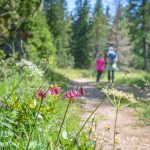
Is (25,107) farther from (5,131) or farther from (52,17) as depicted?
(52,17)

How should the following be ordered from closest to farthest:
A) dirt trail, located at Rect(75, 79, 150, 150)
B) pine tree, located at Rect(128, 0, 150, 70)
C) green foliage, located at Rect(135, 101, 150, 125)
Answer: dirt trail, located at Rect(75, 79, 150, 150)
green foliage, located at Rect(135, 101, 150, 125)
pine tree, located at Rect(128, 0, 150, 70)

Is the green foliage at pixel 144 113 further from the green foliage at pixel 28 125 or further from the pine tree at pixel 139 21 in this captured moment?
the pine tree at pixel 139 21

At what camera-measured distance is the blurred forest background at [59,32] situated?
18.1 ft

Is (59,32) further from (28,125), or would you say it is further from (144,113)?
(28,125)

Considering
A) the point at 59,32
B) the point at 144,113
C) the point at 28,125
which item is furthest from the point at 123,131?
the point at 59,32

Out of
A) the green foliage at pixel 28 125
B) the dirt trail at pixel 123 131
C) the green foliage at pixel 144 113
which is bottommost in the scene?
the green foliage at pixel 144 113

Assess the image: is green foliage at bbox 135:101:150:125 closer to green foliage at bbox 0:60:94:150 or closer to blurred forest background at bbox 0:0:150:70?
blurred forest background at bbox 0:0:150:70

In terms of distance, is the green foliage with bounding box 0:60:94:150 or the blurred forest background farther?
the blurred forest background

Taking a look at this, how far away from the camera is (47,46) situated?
122ft

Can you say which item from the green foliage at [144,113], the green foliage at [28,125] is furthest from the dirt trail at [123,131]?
the green foliage at [28,125]

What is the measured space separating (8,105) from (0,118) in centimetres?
72

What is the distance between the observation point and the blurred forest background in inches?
218

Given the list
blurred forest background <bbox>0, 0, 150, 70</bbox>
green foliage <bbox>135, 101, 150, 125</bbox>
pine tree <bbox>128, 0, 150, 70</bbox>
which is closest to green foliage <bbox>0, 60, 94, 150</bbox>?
blurred forest background <bbox>0, 0, 150, 70</bbox>

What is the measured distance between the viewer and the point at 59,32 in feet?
200
